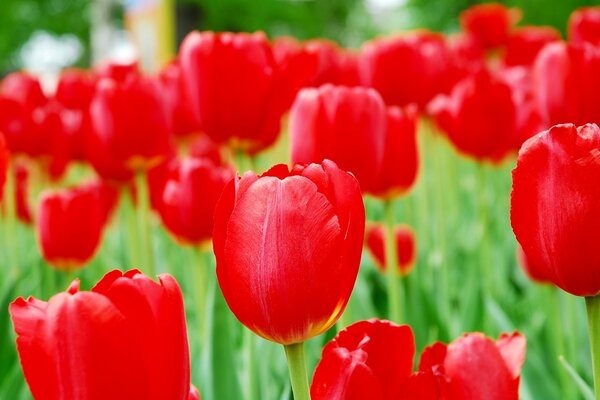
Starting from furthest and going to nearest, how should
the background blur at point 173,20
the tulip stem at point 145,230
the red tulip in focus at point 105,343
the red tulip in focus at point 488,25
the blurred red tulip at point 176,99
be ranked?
the background blur at point 173,20 < the red tulip in focus at point 488,25 < the blurred red tulip at point 176,99 < the tulip stem at point 145,230 < the red tulip in focus at point 105,343

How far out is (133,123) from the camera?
4.56 feet

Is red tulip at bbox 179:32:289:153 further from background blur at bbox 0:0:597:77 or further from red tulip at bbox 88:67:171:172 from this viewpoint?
background blur at bbox 0:0:597:77

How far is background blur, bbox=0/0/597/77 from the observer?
21.5ft

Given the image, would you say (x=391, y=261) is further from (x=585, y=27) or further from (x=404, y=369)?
(x=585, y=27)

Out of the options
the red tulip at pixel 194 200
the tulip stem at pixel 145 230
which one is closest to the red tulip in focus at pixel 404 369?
the red tulip at pixel 194 200

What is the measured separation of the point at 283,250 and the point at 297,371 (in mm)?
80

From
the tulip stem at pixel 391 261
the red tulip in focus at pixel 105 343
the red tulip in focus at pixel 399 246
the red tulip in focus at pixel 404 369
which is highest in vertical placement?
the red tulip in focus at pixel 105 343

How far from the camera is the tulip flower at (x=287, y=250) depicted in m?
0.55

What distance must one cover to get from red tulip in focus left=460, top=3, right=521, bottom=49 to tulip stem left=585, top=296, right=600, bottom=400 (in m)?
3.48

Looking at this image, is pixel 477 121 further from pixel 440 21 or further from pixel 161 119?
pixel 440 21

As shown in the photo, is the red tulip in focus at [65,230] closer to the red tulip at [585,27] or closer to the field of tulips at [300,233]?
the field of tulips at [300,233]

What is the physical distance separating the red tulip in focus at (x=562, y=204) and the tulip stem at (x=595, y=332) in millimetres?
11

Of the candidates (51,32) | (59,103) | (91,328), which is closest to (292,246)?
(91,328)

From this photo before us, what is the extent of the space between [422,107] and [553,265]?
1.36 metres
